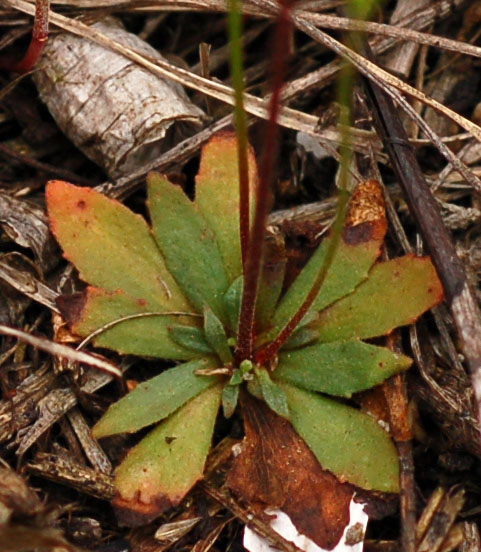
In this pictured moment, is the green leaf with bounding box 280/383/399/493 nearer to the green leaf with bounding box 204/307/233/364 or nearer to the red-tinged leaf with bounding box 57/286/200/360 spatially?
the green leaf with bounding box 204/307/233/364

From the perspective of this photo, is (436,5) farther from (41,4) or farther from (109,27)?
(41,4)

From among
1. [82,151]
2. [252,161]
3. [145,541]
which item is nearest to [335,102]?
[252,161]

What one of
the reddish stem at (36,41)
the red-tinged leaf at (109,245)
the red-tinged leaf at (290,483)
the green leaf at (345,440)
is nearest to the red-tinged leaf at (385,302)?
the green leaf at (345,440)

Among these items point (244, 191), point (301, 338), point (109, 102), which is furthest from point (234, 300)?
point (109, 102)

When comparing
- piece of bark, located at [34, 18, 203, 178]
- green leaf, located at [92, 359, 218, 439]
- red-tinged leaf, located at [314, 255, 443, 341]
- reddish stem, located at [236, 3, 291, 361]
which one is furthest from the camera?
piece of bark, located at [34, 18, 203, 178]

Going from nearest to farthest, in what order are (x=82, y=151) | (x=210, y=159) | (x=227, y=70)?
1. (x=210, y=159)
2. (x=82, y=151)
3. (x=227, y=70)

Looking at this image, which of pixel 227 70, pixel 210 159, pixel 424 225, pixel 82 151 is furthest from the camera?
pixel 227 70

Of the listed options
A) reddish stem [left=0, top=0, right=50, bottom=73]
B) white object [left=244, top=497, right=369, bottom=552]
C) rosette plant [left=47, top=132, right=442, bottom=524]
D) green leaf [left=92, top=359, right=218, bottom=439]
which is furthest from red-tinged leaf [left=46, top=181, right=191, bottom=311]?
white object [left=244, top=497, right=369, bottom=552]
